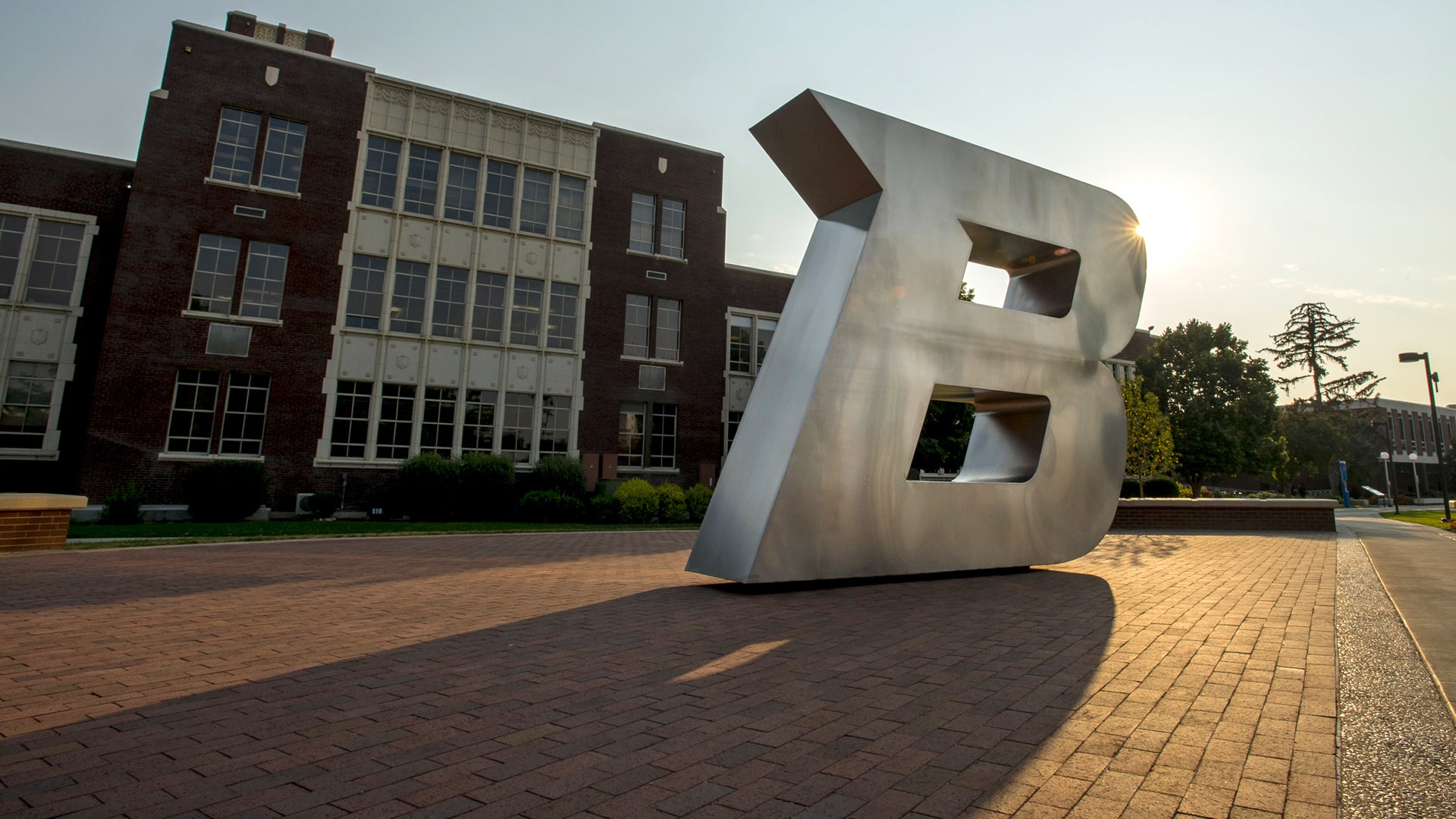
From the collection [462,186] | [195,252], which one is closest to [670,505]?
[462,186]

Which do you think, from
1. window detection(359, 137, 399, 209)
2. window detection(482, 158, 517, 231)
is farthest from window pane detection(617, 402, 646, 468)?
window detection(359, 137, 399, 209)

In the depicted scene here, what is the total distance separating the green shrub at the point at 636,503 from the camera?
70.7ft

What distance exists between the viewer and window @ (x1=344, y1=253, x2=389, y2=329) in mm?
22516

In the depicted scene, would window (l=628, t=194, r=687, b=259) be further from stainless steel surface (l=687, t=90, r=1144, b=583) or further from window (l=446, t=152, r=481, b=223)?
stainless steel surface (l=687, t=90, r=1144, b=583)

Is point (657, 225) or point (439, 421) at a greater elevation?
point (657, 225)

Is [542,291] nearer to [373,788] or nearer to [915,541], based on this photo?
[915,541]

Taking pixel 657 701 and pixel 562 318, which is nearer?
pixel 657 701

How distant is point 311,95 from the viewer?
73.6 feet

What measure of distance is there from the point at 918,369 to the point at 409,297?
1984cm

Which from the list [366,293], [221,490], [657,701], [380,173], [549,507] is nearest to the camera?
[657,701]

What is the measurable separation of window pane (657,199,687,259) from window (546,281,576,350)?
4.10 metres

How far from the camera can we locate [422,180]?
939 inches

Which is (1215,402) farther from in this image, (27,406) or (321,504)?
(27,406)

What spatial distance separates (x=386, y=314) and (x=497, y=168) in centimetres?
658
